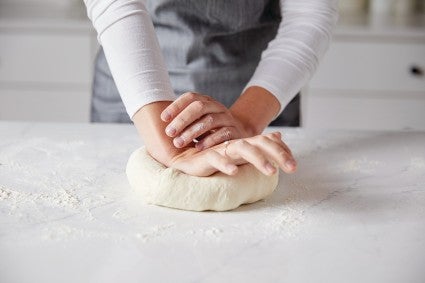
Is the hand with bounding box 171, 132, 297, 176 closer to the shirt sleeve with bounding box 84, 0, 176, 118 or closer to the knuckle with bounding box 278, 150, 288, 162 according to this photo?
the knuckle with bounding box 278, 150, 288, 162

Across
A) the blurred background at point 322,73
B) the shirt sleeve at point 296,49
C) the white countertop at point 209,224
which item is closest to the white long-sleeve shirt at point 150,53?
the shirt sleeve at point 296,49

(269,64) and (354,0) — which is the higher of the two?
(269,64)

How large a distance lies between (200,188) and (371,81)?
4.43ft

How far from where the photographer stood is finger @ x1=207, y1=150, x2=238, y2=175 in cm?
78

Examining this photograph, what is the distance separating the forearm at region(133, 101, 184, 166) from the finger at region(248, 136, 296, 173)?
0.45 feet

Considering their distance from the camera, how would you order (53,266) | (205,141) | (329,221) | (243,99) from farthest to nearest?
(243,99)
(205,141)
(329,221)
(53,266)

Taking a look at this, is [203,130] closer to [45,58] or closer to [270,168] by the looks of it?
[270,168]

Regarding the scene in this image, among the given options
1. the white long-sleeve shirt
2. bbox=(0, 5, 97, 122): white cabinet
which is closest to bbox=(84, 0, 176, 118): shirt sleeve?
the white long-sleeve shirt

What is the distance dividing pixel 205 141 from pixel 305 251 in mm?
245

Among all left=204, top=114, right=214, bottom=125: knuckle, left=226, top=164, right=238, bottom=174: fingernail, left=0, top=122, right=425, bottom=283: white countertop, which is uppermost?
left=204, top=114, right=214, bottom=125: knuckle

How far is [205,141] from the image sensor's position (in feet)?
2.87

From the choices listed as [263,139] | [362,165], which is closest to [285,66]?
[362,165]

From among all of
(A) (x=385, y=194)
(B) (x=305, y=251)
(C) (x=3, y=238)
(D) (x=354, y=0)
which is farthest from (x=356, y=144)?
(D) (x=354, y=0)

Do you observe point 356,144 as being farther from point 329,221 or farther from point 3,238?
point 3,238
